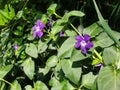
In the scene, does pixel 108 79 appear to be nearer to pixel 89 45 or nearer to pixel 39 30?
pixel 89 45

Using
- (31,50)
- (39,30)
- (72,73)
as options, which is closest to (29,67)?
(31,50)

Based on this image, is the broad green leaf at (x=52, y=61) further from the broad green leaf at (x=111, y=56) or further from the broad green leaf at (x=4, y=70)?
the broad green leaf at (x=111, y=56)

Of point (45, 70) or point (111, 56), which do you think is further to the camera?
point (45, 70)

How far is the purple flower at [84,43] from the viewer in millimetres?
1782

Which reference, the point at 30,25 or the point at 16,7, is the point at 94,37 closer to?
the point at 30,25

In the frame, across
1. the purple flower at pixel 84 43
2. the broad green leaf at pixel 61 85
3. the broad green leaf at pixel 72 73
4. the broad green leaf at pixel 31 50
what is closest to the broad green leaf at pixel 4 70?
the broad green leaf at pixel 31 50

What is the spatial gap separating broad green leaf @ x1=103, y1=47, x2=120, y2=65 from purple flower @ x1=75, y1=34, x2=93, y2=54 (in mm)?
82

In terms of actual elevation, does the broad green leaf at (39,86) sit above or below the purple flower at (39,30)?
below

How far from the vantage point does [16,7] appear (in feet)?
8.80

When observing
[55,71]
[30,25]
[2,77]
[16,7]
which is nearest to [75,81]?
[55,71]

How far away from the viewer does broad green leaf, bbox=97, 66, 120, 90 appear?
1.69 meters

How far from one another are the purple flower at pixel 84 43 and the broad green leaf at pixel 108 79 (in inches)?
5.2

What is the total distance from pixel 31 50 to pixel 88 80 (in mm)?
404

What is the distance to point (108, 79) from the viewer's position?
67.6 inches
